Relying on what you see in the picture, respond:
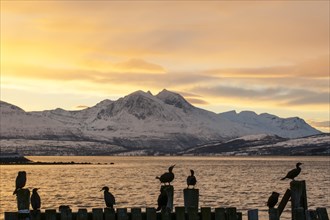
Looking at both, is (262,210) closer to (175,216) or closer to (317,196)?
(317,196)

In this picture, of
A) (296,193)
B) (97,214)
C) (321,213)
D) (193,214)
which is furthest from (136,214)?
(321,213)

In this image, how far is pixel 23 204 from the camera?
1753 cm

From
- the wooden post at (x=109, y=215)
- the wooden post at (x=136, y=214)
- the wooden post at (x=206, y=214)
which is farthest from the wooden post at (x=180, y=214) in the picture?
the wooden post at (x=109, y=215)

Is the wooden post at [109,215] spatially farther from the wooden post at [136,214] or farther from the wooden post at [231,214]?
the wooden post at [231,214]

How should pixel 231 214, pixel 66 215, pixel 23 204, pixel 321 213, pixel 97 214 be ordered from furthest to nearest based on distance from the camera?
pixel 321 213 → pixel 231 214 → pixel 23 204 → pixel 97 214 → pixel 66 215

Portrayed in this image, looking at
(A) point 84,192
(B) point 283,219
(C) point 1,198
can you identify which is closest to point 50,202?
(C) point 1,198

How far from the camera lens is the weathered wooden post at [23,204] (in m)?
17.3

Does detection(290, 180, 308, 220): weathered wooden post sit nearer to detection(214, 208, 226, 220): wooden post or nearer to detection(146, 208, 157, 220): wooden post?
detection(214, 208, 226, 220): wooden post

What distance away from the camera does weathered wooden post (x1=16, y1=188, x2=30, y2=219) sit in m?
17.3

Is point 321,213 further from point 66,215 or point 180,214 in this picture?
point 66,215

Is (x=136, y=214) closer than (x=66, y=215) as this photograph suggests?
No

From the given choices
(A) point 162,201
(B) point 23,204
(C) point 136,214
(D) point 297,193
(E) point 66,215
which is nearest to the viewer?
(E) point 66,215

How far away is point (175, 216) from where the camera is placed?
17609 mm

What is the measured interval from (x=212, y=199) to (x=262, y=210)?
2251 centimetres
